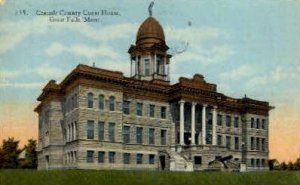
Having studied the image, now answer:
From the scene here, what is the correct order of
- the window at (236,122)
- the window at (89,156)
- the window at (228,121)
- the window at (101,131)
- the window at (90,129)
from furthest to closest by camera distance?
1. the window at (236,122)
2. the window at (228,121)
3. the window at (101,131)
4. the window at (90,129)
5. the window at (89,156)

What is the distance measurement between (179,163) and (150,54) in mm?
11115

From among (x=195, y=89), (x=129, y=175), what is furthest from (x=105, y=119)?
(x=129, y=175)

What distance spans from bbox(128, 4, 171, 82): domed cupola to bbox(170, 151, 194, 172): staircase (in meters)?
8.61

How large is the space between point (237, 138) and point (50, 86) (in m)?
16.8

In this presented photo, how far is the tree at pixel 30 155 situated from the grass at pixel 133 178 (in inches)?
1004

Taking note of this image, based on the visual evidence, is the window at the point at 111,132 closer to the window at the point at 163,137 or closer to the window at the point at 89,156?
the window at the point at 89,156

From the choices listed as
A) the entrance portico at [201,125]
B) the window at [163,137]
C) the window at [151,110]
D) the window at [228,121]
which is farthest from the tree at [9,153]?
the window at [228,121]

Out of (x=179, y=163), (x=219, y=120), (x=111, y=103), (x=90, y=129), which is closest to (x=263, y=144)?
(x=219, y=120)

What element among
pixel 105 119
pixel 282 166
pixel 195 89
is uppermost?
pixel 195 89

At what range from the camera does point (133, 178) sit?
18562 mm

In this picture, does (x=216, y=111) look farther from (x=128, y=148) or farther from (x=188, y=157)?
(x=128, y=148)

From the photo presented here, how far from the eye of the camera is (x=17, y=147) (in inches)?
1508

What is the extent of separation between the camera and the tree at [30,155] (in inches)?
1709

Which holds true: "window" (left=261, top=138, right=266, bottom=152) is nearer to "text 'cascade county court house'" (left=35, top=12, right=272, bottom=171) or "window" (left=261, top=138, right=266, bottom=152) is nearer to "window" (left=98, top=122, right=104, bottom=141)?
"text 'cascade county court house'" (left=35, top=12, right=272, bottom=171)
